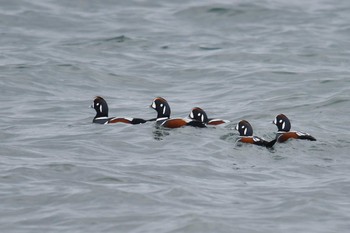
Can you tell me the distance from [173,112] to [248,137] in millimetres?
3548

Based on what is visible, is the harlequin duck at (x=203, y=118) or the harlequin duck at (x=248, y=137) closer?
the harlequin duck at (x=248, y=137)

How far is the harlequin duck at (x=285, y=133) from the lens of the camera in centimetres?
1494

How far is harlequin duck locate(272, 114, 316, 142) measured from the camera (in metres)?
14.9

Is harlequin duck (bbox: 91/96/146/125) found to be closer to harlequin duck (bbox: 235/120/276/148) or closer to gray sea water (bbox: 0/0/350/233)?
gray sea water (bbox: 0/0/350/233)

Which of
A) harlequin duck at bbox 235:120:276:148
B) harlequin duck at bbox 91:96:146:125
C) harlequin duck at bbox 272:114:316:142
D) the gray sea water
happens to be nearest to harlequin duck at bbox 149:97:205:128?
the gray sea water

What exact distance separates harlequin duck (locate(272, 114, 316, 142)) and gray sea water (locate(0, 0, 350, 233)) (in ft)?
0.59

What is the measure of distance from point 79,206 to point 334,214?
116 inches

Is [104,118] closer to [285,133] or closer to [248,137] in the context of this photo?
[248,137]

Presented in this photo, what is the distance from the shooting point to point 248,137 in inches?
586

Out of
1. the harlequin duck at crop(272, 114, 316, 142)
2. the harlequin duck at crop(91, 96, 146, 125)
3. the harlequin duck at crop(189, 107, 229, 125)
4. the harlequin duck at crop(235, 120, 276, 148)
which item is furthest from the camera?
the harlequin duck at crop(91, 96, 146, 125)

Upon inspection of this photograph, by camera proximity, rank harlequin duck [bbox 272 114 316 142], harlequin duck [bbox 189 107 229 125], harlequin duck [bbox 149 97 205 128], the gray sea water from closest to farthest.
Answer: the gray sea water < harlequin duck [bbox 272 114 316 142] < harlequin duck [bbox 149 97 205 128] < harlequin duck [bbox 189 107 229 125]

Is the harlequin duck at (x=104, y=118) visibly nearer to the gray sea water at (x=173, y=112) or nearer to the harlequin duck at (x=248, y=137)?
the gray sea water at (x=173, y=112)

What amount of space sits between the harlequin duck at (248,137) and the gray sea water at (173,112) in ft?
0.65

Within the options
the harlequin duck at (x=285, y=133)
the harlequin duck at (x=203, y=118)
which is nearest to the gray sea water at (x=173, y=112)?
the harlequin duck at (x=285, y=133)
